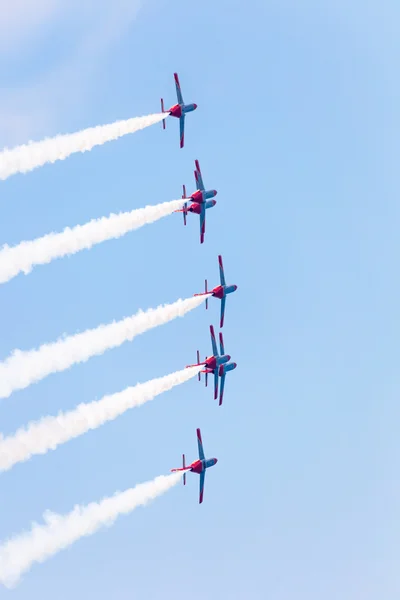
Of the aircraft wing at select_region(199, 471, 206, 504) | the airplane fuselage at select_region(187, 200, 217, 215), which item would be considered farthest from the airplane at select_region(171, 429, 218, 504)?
the airplane fuselage at select_region(187, 200, 217, 215)

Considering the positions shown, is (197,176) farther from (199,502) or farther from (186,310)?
(199,502)

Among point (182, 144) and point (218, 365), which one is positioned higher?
point (182, 144)

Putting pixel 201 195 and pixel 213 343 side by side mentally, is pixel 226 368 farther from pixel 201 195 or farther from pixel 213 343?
pixel 201 195

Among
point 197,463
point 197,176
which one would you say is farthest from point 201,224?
point 197,463

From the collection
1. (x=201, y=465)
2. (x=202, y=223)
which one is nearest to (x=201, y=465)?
(x=201, y=465)

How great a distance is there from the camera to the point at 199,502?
14362 centimetres

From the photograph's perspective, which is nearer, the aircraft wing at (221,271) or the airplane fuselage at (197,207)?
the airplane fuselage at (197,207)

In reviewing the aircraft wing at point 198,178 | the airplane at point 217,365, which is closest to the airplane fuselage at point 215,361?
the airplane at point 217,365

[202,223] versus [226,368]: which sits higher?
[202,223]

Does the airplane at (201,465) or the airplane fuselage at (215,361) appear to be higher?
the airplane fuselage at (215,361)

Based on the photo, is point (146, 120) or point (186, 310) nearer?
point (146, 120)

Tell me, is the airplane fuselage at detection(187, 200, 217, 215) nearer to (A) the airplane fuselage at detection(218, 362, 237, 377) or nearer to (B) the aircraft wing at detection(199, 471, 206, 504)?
(A) the airplane fuselage at detection(218, 362, 237, 377)

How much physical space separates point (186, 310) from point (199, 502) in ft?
73.6

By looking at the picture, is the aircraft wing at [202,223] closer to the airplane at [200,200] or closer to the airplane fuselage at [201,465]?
the airplane at [200,200]
